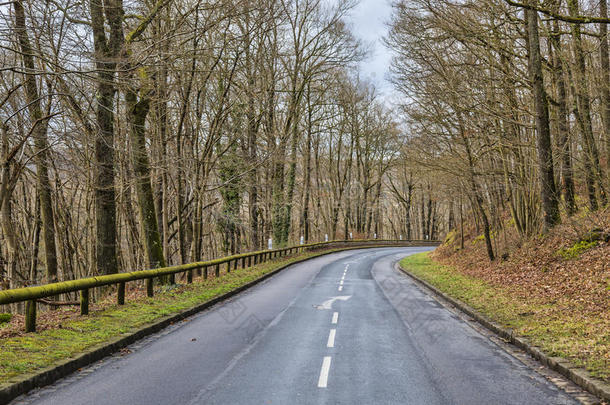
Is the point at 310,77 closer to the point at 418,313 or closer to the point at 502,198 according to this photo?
the point at 502,198

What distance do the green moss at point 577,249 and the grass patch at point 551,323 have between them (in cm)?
242

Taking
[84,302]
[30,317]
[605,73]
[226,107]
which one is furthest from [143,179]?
[605,73]

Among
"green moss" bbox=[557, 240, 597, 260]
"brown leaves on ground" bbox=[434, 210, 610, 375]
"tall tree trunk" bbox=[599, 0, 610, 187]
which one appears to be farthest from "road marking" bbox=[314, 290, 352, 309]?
"tall tree trunk" bbox=[599, 0, 610, 187]

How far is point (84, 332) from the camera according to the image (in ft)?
27.3

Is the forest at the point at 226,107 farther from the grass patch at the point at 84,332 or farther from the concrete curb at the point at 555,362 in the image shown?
the concrete curb at the point at 555,362

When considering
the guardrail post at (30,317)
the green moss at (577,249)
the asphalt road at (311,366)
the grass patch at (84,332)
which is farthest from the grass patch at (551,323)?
the guardrail post at (30,317)

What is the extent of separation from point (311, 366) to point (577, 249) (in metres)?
11.3

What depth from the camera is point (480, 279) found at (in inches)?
671

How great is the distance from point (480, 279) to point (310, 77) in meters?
19.3

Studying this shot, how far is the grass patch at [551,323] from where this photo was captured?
6.66 m

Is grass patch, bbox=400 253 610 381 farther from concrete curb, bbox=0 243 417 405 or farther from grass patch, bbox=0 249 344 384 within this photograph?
grass patch, bbox=0 249 344 384

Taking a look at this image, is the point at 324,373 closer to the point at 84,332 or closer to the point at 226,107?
the point at 84,332

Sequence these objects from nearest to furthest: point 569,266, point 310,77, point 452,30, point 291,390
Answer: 1. point 291,390
2. point 569,266
3. point 452,30
4. point 310,77

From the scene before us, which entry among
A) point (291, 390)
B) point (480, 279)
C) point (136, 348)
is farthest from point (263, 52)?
point (291, 390)
